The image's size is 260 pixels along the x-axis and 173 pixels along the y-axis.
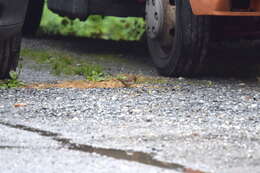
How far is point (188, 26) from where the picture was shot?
696 cm

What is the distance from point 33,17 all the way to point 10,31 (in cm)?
355

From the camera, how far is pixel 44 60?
27.2ft

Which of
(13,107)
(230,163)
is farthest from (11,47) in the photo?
(230,163)

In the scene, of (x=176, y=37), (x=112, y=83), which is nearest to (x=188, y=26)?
(x=176, y=37)

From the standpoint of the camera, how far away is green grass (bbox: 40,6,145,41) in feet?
35.6

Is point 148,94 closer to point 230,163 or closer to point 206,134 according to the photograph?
point 206,134

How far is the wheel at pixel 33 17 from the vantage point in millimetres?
9719

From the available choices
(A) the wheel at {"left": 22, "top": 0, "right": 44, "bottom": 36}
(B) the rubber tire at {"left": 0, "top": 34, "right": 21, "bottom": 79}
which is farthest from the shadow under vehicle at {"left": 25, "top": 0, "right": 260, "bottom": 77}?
(A) the wheel at {"left": 22, "top": 0, "right": 44, "bottom": 36}

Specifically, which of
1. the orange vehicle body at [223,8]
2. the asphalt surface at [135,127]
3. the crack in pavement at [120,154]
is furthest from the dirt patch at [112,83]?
the crack in pavement at [120,154]

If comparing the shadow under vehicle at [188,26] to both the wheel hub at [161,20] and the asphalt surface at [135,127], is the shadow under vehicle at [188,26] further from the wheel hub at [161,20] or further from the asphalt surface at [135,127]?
the asphalt surface at [135,127]

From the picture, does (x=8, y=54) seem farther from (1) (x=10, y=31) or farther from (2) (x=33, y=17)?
(2) (x=33, y=17)

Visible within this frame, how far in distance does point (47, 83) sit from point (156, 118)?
66.1 inches

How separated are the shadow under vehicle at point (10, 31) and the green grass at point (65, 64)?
0.74 metres

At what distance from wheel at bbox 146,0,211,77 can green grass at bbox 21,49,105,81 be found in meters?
0.53
